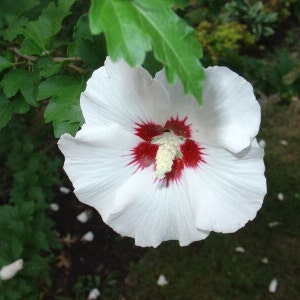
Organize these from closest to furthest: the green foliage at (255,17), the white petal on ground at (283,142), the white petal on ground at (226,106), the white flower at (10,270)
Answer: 1. the white petal on ground at (226,106)
2. the white flower at (10,270)
3. the white petal on ground at (283,142)
4. the green foliage at (255,17)

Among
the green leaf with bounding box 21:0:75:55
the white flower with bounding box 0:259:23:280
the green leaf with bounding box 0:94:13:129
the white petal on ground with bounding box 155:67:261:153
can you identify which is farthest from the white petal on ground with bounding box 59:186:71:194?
the white petal on ground with bounding box 155:67:261:153

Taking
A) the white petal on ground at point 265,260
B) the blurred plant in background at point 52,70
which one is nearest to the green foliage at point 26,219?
the blurred plant in background at point 52,70

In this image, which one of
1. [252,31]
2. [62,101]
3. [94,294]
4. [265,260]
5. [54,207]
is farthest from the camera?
[252,31]

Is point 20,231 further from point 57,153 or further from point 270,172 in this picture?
point 270,172

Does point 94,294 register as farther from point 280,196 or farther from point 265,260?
point 280,196

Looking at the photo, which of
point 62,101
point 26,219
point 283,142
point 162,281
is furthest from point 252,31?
point 62,101

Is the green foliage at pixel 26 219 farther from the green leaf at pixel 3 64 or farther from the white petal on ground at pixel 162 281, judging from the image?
the green leaf at pixel 3 64
